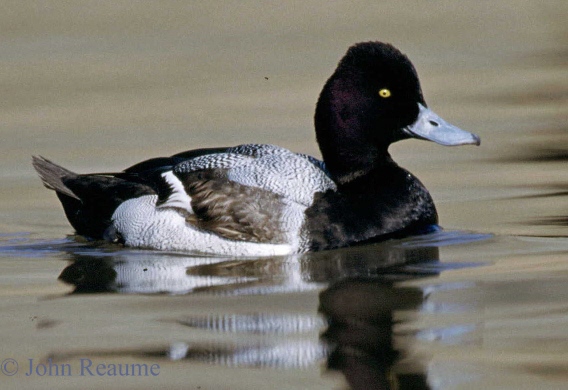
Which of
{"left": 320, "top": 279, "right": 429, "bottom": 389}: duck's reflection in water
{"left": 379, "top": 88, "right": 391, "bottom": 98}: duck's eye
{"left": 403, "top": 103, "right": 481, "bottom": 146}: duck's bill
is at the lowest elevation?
{"left": 320, "top": 279, "right": 429, "bottom": 389}: duck's reflection in water

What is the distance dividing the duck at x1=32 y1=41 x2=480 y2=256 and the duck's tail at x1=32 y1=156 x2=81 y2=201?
4 centimetres

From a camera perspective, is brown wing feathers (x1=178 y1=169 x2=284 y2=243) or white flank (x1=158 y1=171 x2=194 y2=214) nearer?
brown wing feathers (x1=178 y1=169 x2=284 y2=243)

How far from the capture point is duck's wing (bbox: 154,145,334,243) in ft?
24.2

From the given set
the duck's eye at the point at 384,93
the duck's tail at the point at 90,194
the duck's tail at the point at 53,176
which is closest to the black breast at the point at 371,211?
the duck's eye at the point at 384,93

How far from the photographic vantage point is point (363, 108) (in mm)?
7727

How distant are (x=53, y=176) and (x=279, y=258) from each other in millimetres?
1876

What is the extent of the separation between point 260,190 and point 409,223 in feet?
3.06

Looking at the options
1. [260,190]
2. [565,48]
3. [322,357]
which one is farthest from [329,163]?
[565,48]

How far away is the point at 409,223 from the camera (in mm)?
7523

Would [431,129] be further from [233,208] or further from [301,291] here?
[301,291]

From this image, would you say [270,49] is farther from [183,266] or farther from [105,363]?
[105,363]

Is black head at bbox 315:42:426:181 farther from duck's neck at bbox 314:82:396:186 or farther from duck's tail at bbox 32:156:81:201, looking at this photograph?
duck's tail at bbox 32:156:81:201

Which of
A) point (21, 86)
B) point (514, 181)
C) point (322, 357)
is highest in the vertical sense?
point (21, 86)

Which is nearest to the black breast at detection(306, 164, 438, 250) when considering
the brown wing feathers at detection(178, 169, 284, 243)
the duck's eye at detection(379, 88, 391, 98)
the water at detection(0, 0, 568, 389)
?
the water at detection(0, 0, 568, 389)
